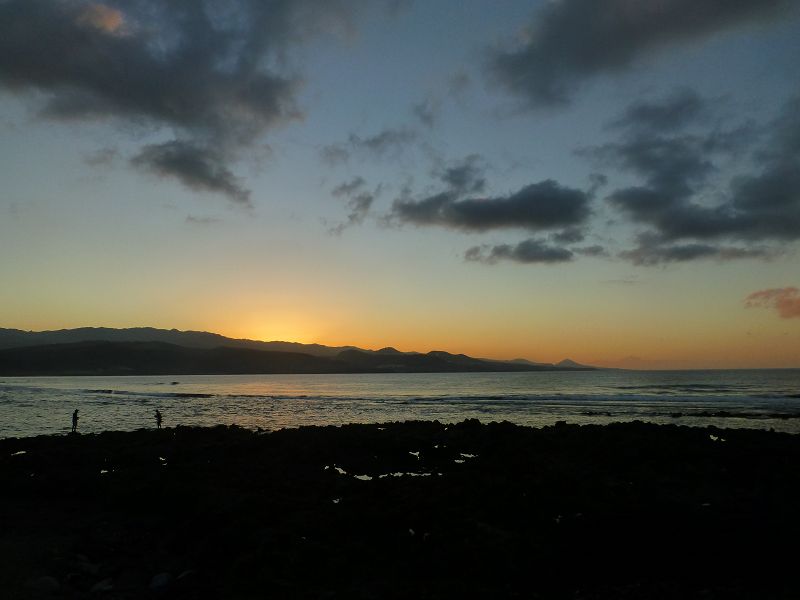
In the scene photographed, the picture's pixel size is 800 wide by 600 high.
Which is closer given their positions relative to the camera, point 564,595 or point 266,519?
point 564,595

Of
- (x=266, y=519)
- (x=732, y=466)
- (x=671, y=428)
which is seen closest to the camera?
(x=266, y=519)

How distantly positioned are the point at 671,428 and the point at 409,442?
1627 centimetres

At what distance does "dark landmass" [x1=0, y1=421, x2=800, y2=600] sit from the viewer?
393 inches

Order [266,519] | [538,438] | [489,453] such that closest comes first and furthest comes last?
[266,519] < [489,453] < [538,438]

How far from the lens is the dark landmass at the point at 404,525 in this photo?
999 centimetres

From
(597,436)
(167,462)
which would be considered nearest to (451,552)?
(167,462)

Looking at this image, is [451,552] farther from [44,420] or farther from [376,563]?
[44,420]

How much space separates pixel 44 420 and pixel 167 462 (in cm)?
3028

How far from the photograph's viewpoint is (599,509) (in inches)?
558

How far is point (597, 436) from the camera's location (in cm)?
2805

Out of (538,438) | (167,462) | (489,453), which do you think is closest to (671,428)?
(538,438)

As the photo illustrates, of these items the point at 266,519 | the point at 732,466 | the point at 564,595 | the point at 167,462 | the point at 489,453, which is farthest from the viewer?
the point at 489,453

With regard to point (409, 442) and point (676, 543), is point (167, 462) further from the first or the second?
point (676, 543)

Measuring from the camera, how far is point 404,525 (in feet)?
42.4
